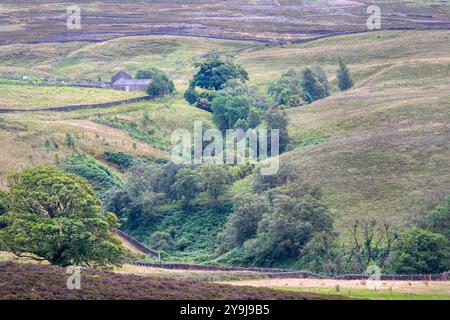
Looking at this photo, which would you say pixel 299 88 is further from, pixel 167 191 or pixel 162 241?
pixel 162 241

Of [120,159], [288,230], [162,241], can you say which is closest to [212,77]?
[120,159]

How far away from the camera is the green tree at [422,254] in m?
62.8

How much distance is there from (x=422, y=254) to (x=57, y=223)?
2154cm

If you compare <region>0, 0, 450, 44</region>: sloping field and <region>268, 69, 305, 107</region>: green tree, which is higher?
<region>0, 0, 450, 44</region>: sloping field

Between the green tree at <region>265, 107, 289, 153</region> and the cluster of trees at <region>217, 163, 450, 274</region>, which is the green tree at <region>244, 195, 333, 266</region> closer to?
the cluster of trees at <region>217, 163, 450, 274</region>

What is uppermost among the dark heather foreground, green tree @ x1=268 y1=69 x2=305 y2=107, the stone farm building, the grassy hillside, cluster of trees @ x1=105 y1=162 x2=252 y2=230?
the dark heather foreground

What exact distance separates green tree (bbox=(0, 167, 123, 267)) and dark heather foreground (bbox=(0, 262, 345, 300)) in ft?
19.5

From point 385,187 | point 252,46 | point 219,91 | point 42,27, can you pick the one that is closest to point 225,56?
point 252,46

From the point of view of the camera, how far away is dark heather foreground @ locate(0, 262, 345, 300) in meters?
45.4

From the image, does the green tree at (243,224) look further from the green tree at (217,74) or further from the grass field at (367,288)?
the green tree at (217,74)

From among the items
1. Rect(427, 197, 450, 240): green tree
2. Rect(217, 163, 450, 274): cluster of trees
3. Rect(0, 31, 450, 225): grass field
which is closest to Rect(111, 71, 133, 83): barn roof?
Rect(0, 31, 450, 225): grass field

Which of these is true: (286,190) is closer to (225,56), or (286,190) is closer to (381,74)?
(381,74)

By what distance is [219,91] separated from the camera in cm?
12262

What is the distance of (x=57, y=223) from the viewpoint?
5847 centimetres
